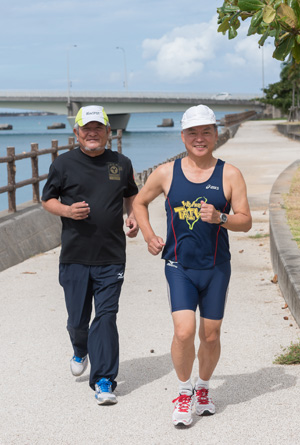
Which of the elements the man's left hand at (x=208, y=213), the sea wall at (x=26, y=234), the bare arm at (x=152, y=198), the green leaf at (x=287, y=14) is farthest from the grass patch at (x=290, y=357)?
the sea wall at (x=26, y=234)

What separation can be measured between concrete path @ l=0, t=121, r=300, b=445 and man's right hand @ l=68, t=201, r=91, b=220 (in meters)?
1.17

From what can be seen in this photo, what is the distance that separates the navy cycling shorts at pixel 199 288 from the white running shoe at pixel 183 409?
0.47 m

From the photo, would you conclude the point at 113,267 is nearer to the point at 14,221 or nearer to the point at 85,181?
the point at 85,181

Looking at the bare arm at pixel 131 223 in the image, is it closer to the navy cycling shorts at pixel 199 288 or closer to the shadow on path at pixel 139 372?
the navy cycling shorts at pixel 199 288

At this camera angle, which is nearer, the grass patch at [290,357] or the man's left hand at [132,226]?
the man's left hand at [132,226]

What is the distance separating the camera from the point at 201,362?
15.5ft

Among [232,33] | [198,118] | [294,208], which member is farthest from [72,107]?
[198,118]

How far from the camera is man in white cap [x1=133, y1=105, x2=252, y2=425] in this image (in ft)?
14.6

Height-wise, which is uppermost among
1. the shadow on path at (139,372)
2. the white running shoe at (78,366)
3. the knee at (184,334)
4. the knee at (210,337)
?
the knee at (184,334)

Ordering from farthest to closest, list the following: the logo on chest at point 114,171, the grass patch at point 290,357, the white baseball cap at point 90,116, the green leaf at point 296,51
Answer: the green leaf at point 296,51
the grass patch at point 290,357
the logo on chest at point 114,171
the white baseball cap at point 90,116

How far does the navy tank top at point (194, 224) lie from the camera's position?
443cm

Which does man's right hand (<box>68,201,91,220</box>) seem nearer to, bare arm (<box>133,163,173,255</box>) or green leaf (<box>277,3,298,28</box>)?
bare arm (<box>133,163,173,255</box>)

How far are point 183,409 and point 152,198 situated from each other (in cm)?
123

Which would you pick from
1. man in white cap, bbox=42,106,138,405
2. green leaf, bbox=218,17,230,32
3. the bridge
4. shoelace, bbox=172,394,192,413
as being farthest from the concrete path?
the bridge
